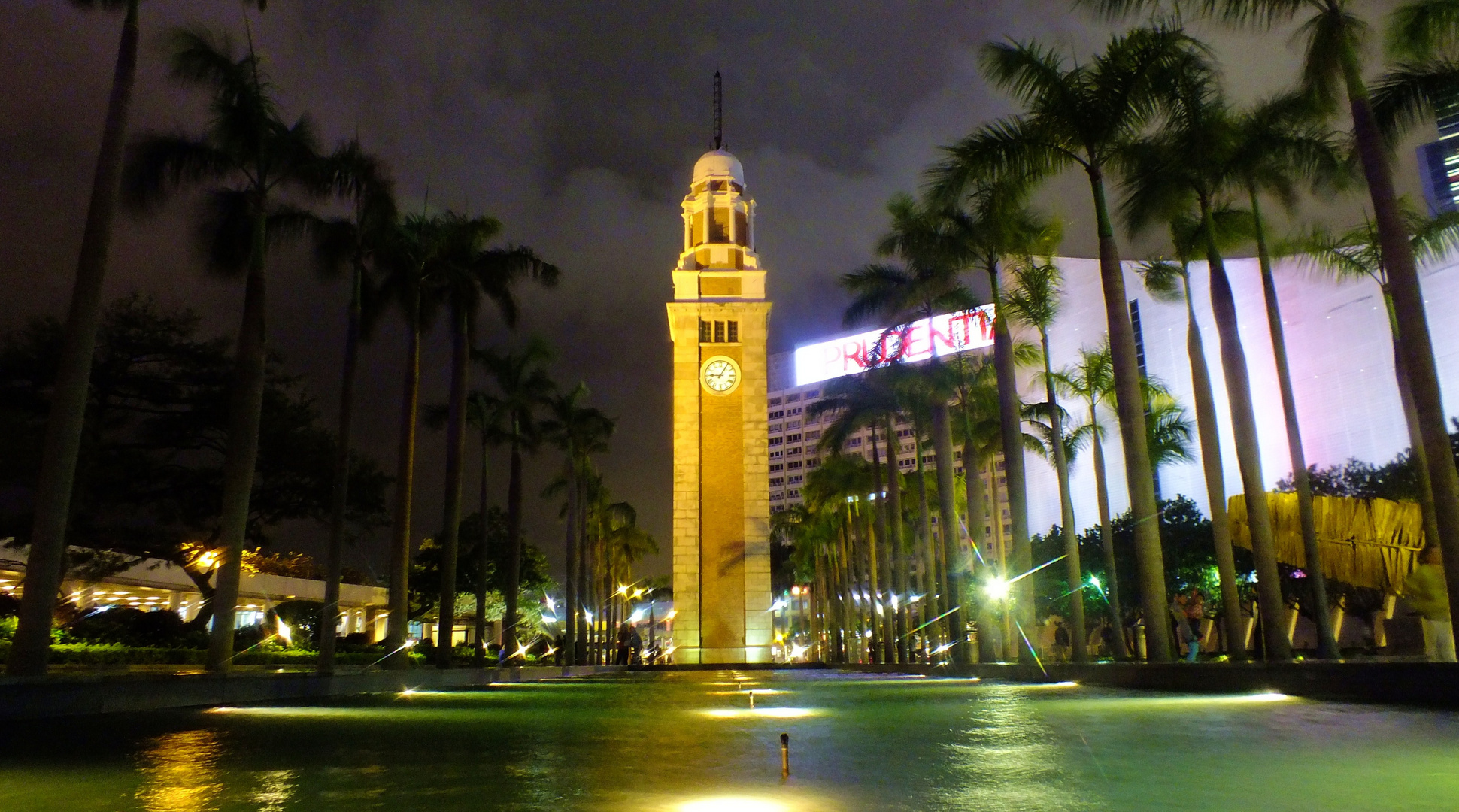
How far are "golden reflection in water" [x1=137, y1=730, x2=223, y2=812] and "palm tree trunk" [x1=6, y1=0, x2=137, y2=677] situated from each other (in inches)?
190

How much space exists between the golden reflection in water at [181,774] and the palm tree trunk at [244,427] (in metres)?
8.96

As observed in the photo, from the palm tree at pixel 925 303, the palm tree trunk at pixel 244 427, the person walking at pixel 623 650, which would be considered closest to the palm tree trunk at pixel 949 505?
the palm tree at pixel 925 303

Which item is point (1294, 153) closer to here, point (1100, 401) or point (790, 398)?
point (1100, 401)

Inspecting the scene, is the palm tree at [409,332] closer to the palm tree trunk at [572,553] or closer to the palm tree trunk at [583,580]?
the palm tree trunk at [572,553]

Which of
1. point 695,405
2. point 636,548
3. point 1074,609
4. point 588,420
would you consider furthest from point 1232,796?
point 636,548

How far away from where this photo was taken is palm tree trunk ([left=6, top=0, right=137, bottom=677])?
11.2m

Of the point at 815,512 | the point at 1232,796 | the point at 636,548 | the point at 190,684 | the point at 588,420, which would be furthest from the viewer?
the point at 636,548

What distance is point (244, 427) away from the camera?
16.3m

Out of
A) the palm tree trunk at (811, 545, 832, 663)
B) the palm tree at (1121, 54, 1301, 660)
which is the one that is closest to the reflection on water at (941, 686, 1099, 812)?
the palm tree at (1121, 54, 1301, 660)

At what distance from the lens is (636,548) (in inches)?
2928

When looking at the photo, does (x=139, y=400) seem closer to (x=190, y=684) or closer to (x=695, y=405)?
(x=190, y=684)

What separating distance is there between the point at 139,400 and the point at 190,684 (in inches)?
573

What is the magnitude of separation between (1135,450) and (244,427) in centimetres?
1295

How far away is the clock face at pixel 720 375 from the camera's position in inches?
2112
